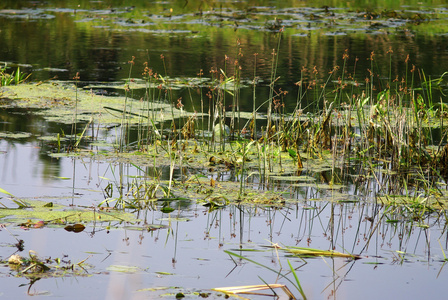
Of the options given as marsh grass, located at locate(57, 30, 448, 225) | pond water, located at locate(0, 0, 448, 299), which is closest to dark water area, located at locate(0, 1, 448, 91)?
pond water, located at locate(0, 0, 448, 299)

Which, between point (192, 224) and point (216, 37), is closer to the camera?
point (192, 224)

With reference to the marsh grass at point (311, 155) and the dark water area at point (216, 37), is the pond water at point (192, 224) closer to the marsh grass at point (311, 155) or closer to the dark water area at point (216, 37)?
the marsh grass at point (311, 155)

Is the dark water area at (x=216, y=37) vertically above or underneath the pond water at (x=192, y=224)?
above

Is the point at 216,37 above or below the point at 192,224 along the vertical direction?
above

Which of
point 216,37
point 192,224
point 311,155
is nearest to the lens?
point 192,224

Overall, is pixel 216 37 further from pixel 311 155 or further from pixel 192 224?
pixel 192 224

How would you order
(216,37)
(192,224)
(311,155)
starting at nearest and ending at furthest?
1. (192,224)
2. (311,155)
3. (216,37)

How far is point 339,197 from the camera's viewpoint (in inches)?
185

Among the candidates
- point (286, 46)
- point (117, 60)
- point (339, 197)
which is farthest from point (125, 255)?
point (286, 46)

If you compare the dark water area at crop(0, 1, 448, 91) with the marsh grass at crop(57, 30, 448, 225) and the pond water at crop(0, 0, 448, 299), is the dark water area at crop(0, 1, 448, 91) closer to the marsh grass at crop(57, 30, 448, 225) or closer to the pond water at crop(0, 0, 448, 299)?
the pond water at crop(0, 0, 448, 299)

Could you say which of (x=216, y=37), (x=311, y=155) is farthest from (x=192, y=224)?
(x=216, y=37)

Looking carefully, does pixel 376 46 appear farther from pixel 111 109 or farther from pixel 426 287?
pixel 426 287

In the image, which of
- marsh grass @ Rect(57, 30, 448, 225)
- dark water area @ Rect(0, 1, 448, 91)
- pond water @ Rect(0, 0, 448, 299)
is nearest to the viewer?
pond water @ Rect(0, 0, 448, 299)

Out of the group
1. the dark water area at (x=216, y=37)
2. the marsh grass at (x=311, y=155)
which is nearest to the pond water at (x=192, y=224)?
the marsh grass at (x=311, y=155)
